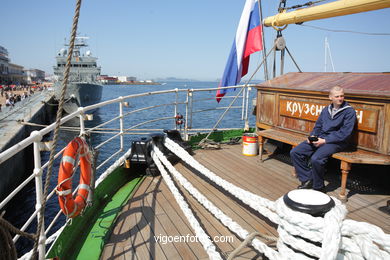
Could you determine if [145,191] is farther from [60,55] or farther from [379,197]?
[60,55]

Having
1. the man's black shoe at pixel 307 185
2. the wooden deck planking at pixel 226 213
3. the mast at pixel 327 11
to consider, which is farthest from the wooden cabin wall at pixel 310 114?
the wooden deck planking at pixel 226 213

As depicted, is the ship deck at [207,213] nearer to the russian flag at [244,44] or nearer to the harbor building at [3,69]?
the russian flag at [244,44]

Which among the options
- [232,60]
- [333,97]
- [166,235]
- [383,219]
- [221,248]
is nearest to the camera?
[221,248]

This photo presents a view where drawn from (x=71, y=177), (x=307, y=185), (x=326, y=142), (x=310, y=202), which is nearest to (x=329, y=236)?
(x=310, y=202)

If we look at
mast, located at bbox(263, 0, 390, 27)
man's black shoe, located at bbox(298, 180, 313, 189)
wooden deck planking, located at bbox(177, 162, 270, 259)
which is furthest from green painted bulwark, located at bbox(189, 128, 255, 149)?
man's black shoe, located at bbox(298, 180, 313, 189)

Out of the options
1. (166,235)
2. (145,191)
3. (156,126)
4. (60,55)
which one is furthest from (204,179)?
(60,55)

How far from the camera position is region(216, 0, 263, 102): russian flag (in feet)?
20.7

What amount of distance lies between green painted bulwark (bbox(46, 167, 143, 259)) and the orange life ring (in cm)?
32

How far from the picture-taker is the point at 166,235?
2873mm

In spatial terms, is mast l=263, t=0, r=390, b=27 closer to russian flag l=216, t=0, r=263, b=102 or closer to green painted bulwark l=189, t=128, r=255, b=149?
russian flag l=216, t=0, r=263, b=102

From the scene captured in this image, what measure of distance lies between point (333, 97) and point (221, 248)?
8.00 feet

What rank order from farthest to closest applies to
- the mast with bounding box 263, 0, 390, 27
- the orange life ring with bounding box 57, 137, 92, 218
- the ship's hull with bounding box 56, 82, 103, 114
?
the ship's hull with bounding box 56, 82, 103, 114, the mast with bounding box 263, 0, 390, 27, the orange life ring with bounding box 57, 137, 92, 218

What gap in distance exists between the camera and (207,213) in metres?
3.31

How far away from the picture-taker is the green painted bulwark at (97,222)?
2656 millimetres
